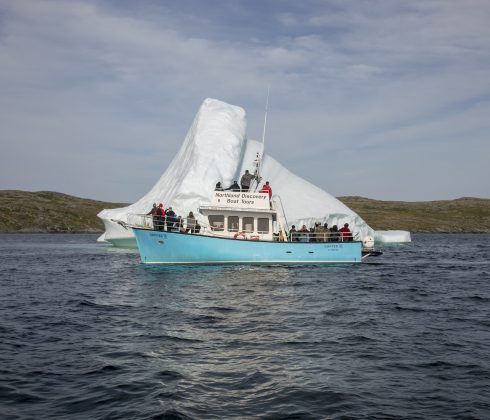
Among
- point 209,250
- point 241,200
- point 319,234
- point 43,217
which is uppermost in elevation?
point 43,217

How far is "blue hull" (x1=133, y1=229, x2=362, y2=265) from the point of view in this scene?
29.9 m

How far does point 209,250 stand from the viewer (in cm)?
3000

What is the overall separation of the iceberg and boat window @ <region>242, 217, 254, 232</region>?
1293 centimetres

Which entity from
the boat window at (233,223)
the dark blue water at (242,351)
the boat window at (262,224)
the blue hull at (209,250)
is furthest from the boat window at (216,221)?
the dark blue water at (242,351)

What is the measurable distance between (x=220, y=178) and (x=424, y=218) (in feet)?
456

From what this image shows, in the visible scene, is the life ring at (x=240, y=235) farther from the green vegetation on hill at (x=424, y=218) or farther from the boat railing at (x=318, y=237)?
the green vegetation on hill at (x=424, y=218)

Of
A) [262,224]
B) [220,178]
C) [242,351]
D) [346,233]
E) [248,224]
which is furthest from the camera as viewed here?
[220,178]

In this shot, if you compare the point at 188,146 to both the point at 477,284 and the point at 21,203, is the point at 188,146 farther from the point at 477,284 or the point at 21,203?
the point at 21,203

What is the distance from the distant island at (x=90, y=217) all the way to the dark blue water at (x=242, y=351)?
129m

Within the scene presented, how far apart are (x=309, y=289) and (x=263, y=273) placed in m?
5.63

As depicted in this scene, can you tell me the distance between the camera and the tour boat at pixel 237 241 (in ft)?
98.3

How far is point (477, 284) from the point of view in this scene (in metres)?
26.5

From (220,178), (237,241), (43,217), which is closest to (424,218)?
(43,217)

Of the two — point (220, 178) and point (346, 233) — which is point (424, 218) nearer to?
point (220, 178)
